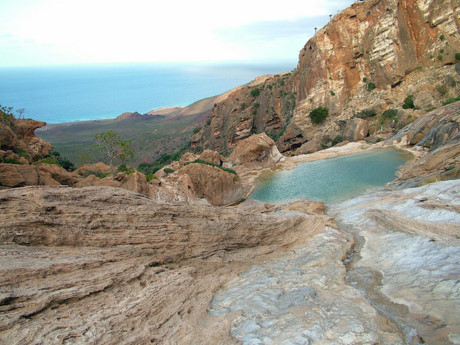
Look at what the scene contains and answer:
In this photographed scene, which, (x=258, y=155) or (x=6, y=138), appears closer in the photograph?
(x=6, y=138)

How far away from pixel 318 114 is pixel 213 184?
22.2 meters

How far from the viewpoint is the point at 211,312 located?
7.11 meters

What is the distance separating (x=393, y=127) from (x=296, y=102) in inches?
561

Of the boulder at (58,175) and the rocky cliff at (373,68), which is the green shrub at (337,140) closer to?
the rocky cliff at (373,68)

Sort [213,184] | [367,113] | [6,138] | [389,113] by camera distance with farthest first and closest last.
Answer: [367,113]
[389,113]
[213,184]
[6,138]

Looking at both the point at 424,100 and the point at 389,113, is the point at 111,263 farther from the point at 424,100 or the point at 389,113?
the point at 424,100

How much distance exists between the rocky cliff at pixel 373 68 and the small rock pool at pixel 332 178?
7306mm

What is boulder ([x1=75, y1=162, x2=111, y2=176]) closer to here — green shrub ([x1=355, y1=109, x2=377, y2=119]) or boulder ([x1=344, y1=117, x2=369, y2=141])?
boulder ([x1=344, y1=117, x2=369, y2=141])

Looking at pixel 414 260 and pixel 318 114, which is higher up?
pixel 318 114

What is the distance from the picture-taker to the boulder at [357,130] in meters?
37.3

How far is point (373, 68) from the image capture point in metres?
41.1

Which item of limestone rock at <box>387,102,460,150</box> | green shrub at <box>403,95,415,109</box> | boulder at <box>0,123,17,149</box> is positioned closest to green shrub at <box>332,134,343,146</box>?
limestone rock at <box>387,102,460,150</box>

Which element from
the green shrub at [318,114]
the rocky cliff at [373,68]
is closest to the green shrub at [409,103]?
the rocky cliff at [373,68]

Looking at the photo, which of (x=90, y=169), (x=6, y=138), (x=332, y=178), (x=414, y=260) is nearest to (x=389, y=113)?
(x=332, y=178)
